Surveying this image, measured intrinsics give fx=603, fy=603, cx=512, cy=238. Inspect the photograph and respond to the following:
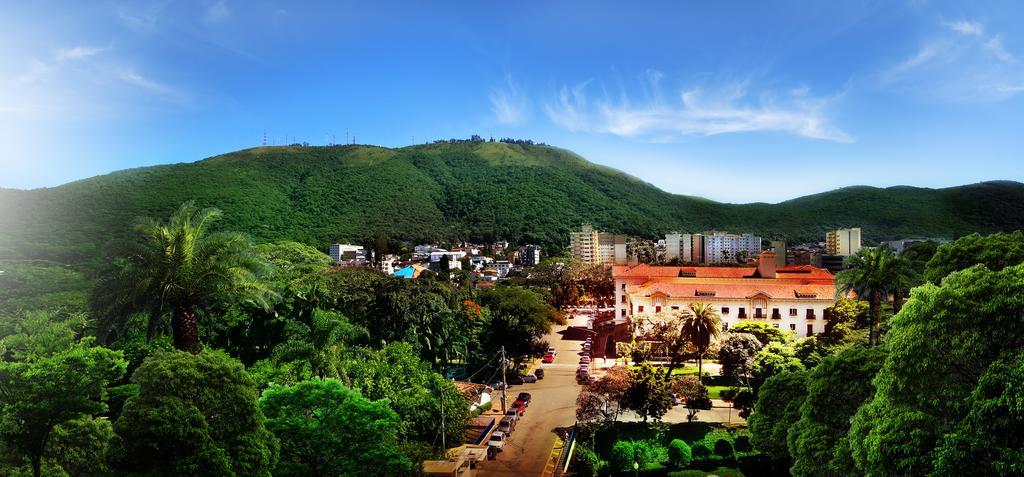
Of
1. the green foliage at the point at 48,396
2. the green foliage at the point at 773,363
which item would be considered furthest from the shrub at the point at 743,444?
the green foliage at the point at 48,396

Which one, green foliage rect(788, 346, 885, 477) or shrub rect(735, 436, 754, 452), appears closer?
green foliage rect(788, 346, 885, 477)

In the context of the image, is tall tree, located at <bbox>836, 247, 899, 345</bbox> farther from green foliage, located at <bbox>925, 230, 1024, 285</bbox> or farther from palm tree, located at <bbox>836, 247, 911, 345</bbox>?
green foliage, located at <bbox>925, 230, 1024, 285</bbox>

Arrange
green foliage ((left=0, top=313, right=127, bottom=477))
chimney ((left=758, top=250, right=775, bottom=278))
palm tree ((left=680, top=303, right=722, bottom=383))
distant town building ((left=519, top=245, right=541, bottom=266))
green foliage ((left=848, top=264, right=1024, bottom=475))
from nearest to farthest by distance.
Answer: green foliage ((left=848, top=264, right=1024, bottom=475)), green foliage ((left=0, top=313, right=127, bottom=477)), palm tree ((left=680, top=303, right=722, bottom=383)), chimney ((left=758, top=250, right=775, bottom=278)), distant town building ((left=519, top=245, right=541, bottom=266))

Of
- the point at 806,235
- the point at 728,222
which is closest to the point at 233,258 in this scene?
the point at 806,235

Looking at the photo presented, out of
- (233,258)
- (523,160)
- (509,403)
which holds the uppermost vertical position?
(523,160)

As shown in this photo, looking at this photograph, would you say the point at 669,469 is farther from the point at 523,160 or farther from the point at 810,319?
the point at 523,160

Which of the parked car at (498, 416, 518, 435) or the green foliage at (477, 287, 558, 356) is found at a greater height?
the green foliage at (477, 287, 558, 356)

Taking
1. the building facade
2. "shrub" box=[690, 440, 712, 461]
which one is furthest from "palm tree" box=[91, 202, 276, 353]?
the building facade
